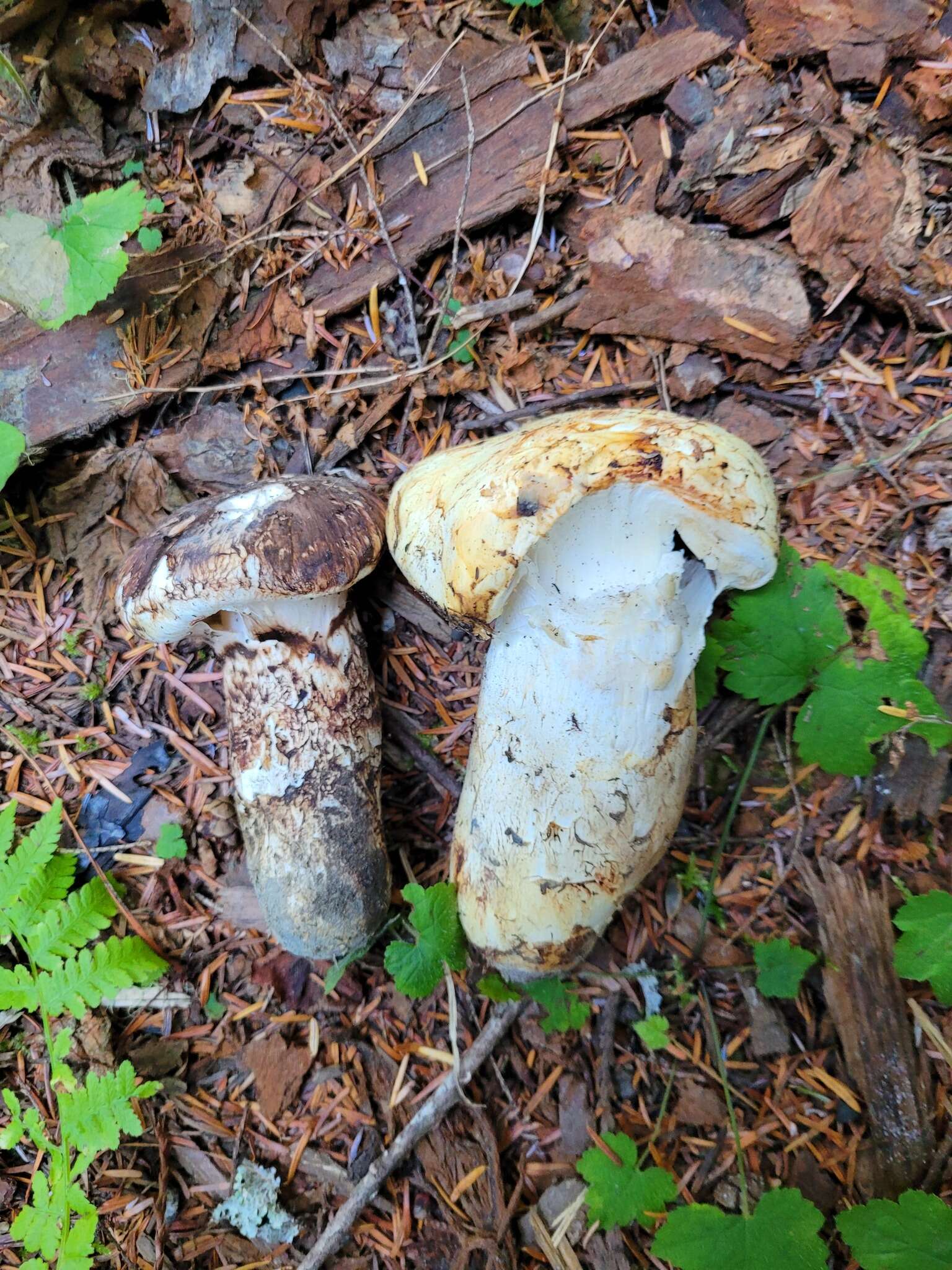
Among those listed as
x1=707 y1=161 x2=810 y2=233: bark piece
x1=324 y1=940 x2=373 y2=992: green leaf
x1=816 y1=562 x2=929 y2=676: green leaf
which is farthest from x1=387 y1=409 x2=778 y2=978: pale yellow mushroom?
x1=707 y1=161 x2=810 y2=233: bark piece

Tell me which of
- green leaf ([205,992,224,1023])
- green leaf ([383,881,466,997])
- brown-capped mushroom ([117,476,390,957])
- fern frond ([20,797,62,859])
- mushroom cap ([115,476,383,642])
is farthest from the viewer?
green leaf ([205,992,224,1023])

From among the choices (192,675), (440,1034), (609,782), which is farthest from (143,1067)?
(609,782)

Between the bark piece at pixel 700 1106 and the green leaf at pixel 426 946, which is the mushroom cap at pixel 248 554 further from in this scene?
the bark piece at pixel 700 1106

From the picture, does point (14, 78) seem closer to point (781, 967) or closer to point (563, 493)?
point (563, 493)

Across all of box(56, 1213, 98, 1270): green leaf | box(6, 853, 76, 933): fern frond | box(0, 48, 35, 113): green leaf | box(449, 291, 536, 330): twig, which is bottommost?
box(56, 1213, 98, 1270): green leaf

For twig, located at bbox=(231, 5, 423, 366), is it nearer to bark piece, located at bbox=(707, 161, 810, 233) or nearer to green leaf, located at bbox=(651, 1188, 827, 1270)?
bark piece, located at bbox=(707, 161, 810, 233)

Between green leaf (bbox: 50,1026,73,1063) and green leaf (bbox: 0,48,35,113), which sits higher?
green leaf (bbox: 0,48,35,113)
